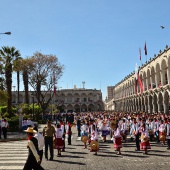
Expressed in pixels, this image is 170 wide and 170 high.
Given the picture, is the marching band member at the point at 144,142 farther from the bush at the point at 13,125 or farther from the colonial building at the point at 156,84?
the colonial building at the point at 156,84

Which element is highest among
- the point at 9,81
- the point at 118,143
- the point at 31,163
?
the point at 9,81

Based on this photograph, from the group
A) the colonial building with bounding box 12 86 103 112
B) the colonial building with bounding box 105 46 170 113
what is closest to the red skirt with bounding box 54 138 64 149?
the colonial building with bounding box 105 46 170 113

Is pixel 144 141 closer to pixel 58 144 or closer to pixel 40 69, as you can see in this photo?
pixel 58 144

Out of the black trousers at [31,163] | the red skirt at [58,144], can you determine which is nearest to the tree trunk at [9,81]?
the red skirt at [58,144]

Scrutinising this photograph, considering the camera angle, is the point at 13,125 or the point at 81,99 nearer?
the point at 13,125

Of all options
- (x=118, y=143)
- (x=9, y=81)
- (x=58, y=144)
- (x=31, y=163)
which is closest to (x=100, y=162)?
(x=118, y=143)

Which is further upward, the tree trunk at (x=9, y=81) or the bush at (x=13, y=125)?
the tree trunk at (x=9, y=81)

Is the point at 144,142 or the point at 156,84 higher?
the point at 156,84

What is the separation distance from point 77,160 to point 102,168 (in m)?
1.81

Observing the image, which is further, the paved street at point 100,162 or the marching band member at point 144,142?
the marching band member at point 144,142

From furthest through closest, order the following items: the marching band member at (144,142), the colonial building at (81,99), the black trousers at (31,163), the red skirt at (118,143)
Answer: the colonial building at (81,99) → the red skirt at (118,143) → the marching band member at (144,142) → the black trousers at (31,163)

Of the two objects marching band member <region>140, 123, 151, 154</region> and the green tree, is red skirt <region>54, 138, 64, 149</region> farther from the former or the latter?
the green tree

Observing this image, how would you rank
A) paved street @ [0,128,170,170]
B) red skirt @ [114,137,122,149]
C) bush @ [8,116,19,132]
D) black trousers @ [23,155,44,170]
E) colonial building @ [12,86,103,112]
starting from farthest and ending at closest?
1. colonial building @ [12,86,103,112]
2. bush @ [8,116,19,132]
3. red skirt @ [114,137,122,149]
4. paved street @ [0,128,170,170]
5. black trousers @ [23,155,44,170]

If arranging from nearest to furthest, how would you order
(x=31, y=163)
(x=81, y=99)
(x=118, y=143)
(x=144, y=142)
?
(x=31, y=163)
(x=144, y=142)
(x=118, y=143)
(x=81, y=99)
